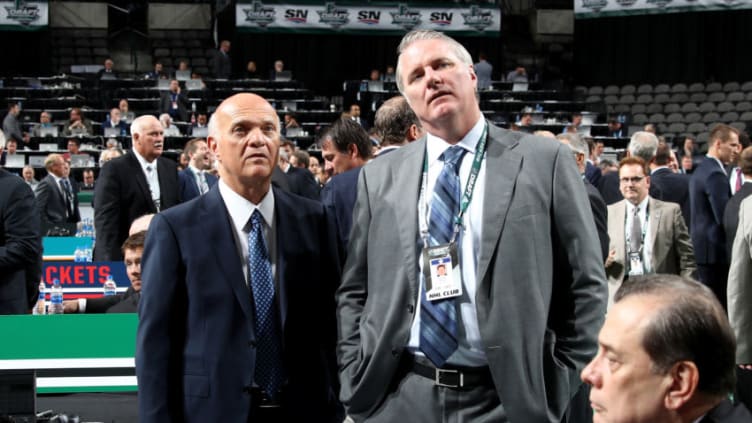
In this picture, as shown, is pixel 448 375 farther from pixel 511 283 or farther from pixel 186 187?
pixel 186 187

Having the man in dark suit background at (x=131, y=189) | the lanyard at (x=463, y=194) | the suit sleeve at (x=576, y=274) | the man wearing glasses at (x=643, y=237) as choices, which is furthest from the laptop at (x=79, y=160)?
the suit sleeve at (x=576, y=274)

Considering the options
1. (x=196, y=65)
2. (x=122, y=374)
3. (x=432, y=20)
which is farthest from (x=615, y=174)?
(x=196, y=65)

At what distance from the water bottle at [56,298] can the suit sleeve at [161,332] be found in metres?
2.77

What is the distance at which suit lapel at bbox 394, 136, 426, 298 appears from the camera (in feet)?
9.01

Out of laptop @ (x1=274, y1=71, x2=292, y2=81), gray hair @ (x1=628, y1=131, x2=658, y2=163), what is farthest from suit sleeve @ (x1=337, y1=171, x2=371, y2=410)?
laptop @ (x1=274, y1=71, x2=292, y2=81)

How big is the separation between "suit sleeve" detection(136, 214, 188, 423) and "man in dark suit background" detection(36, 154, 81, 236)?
9.23 meters

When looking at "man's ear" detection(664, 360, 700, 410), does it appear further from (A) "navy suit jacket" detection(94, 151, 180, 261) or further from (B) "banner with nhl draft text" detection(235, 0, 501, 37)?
(B) "banner with nhl draft text" detection(235, 0, 501, 37)

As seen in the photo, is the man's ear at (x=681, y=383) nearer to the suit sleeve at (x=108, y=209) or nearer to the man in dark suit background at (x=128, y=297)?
the man in dark suit background at (x=128, y=297)

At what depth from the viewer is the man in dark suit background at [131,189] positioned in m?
6.16

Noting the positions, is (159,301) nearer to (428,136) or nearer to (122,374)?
(428,136)

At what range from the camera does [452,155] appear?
283cm

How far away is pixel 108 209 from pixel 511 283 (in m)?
3.96

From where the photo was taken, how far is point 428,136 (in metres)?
2.92

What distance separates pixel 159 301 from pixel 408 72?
89cm
